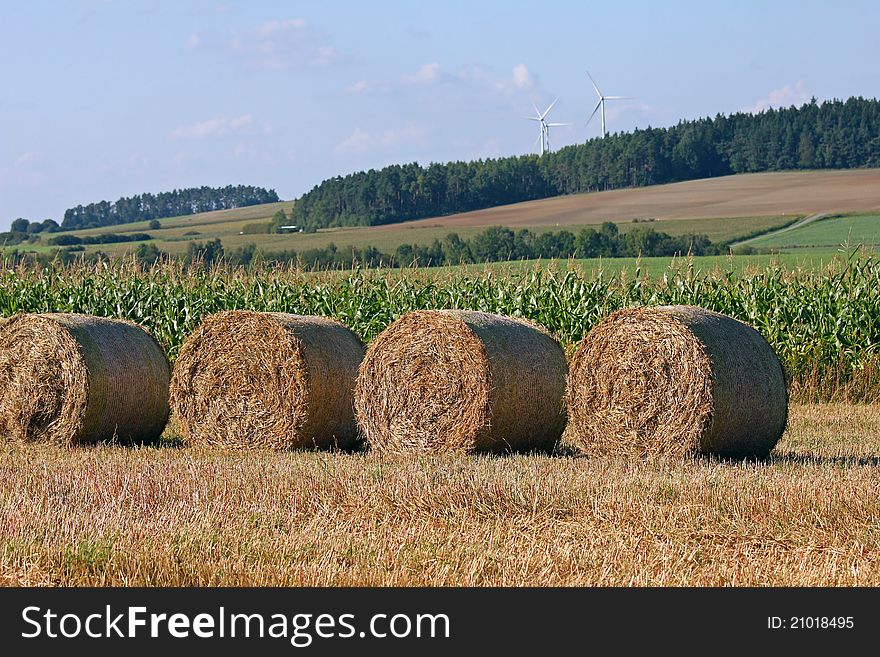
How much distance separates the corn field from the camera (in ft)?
63.0

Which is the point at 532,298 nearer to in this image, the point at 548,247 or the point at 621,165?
the point at 548,247

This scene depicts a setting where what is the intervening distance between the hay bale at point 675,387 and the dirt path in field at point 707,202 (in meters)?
46.9

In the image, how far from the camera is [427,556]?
7168mm

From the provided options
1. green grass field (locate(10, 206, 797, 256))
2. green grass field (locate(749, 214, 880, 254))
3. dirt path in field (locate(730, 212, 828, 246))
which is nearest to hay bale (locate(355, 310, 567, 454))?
green grass field (locate(749, 214, 880, 254))

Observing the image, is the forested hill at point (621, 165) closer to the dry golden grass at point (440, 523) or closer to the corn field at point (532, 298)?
the corn field at point (532, 298)

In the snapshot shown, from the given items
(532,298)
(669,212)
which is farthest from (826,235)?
(532,298)

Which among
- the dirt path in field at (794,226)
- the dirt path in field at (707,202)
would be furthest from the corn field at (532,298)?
the dirt path in field at (707,202)

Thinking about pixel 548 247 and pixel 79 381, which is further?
pixel 548 247

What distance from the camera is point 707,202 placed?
2537 inches

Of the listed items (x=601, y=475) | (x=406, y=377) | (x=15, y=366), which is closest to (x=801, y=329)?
(x=406, y=377)

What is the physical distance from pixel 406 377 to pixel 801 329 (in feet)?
30.5

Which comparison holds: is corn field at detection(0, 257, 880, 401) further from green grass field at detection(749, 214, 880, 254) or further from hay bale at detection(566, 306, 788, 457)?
green grass field at detection(749, 214, 880, 254)

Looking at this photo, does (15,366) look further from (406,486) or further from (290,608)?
(290,608)

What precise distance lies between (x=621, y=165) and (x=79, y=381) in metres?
66.2
